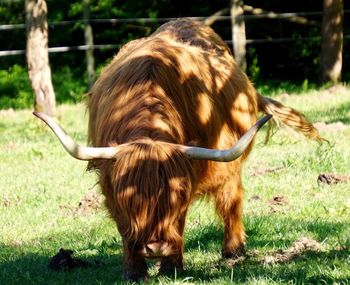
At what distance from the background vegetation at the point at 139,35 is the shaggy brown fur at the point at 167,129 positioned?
13.1 metres

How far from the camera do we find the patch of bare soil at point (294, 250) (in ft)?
21.1

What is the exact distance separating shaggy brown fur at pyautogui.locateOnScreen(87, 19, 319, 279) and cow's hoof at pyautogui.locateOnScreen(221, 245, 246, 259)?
1 centimetres

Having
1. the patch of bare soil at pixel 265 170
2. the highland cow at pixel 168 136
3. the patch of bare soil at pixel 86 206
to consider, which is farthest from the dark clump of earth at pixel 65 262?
the patch of bare soil at pixel 265 170

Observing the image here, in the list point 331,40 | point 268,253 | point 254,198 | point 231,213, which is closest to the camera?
point 268,253

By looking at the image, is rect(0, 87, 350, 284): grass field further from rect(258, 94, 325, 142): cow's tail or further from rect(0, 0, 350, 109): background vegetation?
rect(0, 0, 350, 109): background vegetation

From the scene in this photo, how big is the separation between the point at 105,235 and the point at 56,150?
4653 millimetres

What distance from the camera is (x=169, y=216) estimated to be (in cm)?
559

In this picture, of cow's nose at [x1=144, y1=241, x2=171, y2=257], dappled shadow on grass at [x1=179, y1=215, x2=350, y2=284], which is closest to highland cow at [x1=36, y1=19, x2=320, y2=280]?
cow's nose at [x1=144, y1=241, x2=171, y2=257]

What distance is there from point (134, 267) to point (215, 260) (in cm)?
99

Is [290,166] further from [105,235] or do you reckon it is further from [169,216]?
[169,216]

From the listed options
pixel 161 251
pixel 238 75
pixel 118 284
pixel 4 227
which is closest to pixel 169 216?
pixel 161 251

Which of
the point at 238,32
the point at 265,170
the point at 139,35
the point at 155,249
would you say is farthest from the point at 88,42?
the point at 155,249

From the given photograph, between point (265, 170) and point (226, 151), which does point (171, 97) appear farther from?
point (265, 170)

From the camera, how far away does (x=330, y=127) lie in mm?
12305
